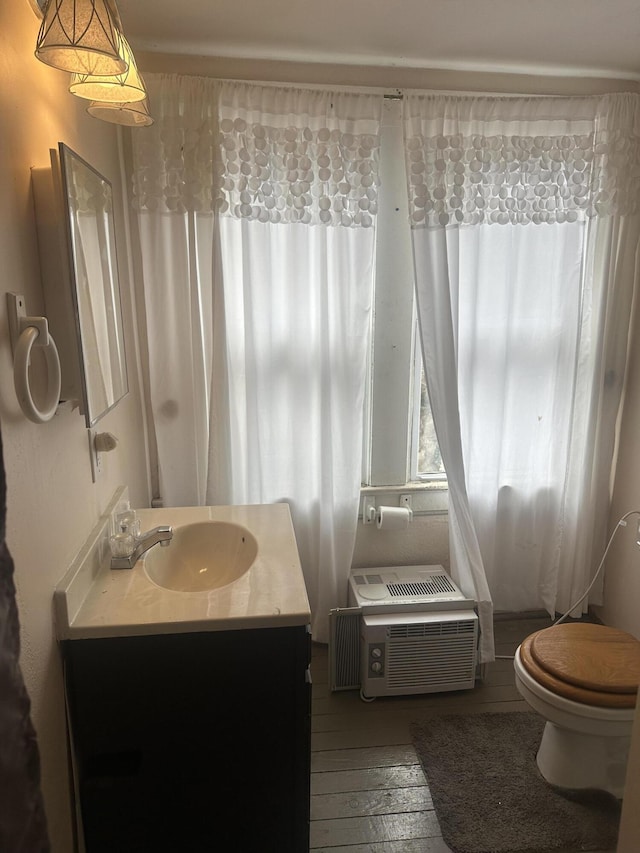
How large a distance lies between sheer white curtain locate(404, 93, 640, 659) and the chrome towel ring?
4.87 ft

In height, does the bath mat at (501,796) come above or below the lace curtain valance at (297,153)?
below

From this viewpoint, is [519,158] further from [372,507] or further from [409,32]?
[372,507]

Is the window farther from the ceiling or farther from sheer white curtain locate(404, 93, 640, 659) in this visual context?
the ceiling

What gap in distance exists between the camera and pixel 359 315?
2.29 meters

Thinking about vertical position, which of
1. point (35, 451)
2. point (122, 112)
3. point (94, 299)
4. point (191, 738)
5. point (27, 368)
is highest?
point (122, 112)

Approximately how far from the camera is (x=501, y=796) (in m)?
1.86

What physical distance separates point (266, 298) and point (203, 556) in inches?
40.2

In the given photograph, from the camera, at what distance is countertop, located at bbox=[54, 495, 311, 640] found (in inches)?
50.9

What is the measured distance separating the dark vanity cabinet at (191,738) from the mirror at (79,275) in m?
0.60

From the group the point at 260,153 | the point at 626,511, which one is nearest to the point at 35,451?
the point at 260,153

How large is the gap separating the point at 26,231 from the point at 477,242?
5.63ft

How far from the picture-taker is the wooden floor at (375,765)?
1.74 meters

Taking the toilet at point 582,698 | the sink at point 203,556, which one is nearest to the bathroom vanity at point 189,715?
the sink at point 203,556

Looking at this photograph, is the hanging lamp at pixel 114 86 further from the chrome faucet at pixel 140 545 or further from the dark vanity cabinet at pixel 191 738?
the dark vanity cabinet at pixel 191 738
